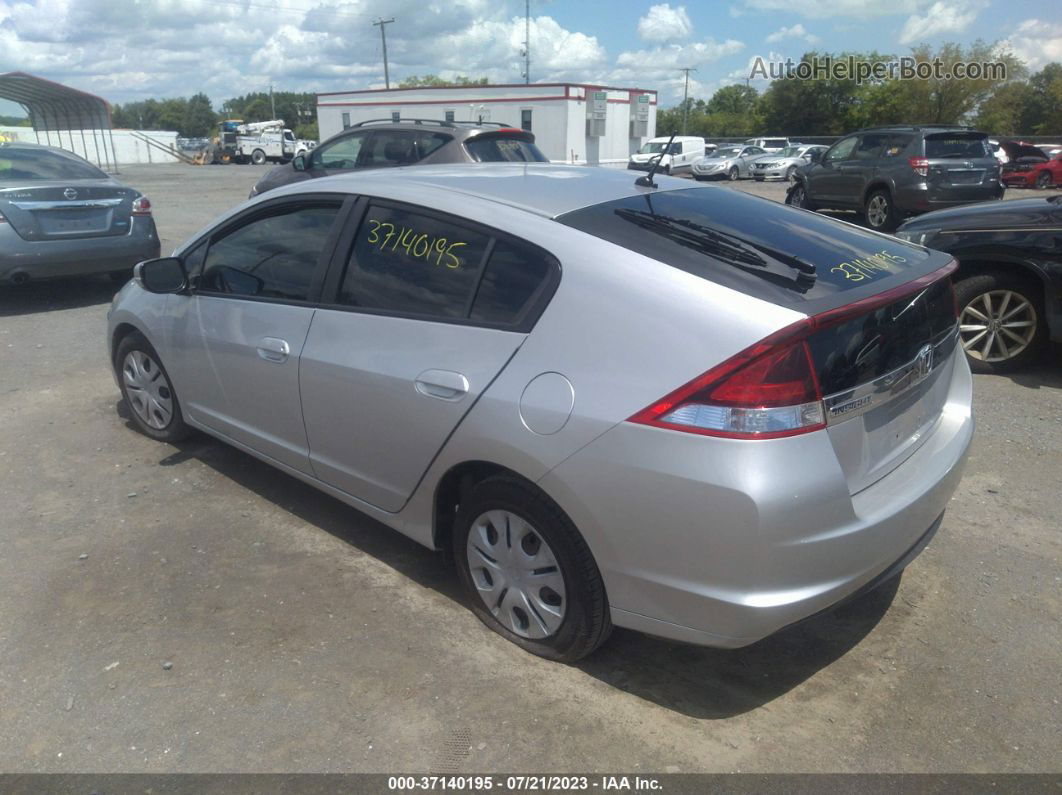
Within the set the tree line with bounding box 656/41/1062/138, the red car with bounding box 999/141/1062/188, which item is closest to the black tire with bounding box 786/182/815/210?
the red car with bounding box 999/141/1062/188

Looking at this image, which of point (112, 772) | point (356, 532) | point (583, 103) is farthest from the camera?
point (583, 103)

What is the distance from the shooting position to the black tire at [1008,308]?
5.73 meters

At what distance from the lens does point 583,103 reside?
4103 cm

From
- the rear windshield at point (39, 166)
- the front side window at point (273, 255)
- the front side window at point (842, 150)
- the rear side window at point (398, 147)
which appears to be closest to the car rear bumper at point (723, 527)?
the front side window at point (273, 255)

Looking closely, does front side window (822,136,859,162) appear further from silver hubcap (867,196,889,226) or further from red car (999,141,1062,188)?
red car (999,141,1062,188)

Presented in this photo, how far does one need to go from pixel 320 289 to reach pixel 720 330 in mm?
1836

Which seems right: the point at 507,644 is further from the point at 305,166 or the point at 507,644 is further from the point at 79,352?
the point at 305,166

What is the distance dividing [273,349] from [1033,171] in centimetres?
2857

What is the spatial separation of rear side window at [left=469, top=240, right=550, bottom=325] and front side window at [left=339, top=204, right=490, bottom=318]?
0.06 meters

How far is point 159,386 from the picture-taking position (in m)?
4.69

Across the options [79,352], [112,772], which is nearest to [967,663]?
[112,772]

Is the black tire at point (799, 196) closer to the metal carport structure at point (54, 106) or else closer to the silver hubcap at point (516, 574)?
the silver hubcap at point (516, 574)

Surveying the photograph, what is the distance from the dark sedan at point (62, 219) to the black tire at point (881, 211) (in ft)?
36.8

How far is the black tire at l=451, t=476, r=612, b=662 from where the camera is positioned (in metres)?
2.67
